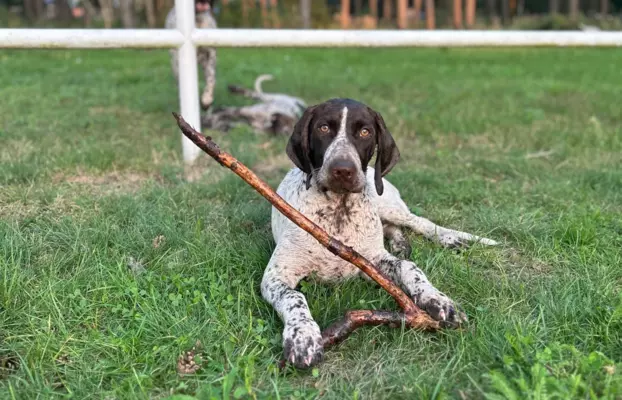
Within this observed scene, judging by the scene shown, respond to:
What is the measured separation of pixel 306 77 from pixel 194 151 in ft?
17.3

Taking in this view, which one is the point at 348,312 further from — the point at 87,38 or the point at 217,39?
the point at 87,38

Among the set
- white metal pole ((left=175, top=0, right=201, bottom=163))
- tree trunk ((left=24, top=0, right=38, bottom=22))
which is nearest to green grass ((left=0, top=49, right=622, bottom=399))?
white metal pole ((left=175, top=0, right=201, bottom=163))

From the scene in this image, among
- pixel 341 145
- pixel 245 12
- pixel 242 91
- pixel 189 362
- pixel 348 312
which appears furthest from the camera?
pixel 245 12

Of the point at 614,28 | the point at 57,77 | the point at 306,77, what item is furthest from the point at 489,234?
the point at 614,28

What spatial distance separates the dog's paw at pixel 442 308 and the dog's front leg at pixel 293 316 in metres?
0.50

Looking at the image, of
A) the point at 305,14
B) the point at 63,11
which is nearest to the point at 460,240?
the point at 305,14

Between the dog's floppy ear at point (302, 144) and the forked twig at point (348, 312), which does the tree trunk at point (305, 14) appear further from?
the forked twig at point (348, 312)

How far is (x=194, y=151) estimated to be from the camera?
4.95 metres

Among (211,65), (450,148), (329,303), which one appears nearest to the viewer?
(329,303)

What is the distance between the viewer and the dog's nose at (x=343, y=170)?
8.77 ft

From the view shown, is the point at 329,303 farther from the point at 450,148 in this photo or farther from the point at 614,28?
the point at 614,28

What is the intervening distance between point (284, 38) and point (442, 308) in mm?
2822

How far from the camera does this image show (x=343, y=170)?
2.68 meters

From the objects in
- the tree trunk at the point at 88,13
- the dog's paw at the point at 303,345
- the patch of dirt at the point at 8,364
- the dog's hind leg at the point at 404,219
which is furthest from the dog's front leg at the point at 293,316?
the tree trunk at the point at 88,13
